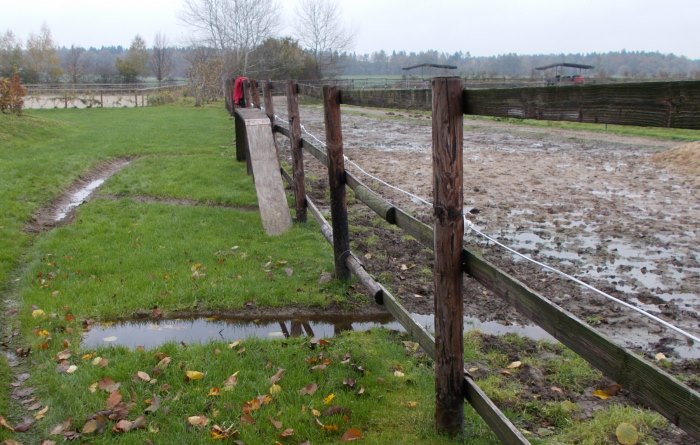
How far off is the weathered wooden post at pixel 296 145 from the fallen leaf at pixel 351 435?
4.87 meters

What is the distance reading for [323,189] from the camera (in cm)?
1093

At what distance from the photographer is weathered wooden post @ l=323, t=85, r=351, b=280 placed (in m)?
5.57

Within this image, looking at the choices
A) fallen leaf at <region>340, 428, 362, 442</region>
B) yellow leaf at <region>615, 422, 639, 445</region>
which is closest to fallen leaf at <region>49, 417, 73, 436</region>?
fallen leaf at <region>340, 428, 362, 442</region>

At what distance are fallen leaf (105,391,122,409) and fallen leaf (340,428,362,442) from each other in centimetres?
149

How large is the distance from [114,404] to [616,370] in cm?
303

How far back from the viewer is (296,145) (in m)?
7.92

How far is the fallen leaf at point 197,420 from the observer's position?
12.1 feet

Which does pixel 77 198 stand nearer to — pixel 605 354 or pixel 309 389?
pixel 309 389

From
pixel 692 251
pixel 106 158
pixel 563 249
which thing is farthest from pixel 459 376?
pixel 106 158

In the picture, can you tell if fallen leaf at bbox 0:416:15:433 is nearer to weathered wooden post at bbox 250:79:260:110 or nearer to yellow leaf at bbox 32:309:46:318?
yellow leaf at bbox 32:309:46:318

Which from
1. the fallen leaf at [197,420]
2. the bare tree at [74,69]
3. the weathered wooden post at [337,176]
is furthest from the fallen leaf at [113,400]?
the bare tree at [74,69]

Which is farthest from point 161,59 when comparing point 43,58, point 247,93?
point 247,93

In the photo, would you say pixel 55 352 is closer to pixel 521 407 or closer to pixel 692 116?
pixel 521 407

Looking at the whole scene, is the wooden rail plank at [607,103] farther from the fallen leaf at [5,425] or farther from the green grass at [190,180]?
the green grass at [190,180]
